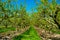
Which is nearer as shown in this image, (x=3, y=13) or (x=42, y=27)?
(x=42, y=27)

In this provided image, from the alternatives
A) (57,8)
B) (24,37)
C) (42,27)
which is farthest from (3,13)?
(24,37)

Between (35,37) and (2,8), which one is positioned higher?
(2,8)

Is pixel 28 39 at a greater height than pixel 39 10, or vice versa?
pixel 39 10

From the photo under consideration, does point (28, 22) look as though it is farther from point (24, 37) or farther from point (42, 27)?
point (24, 37)

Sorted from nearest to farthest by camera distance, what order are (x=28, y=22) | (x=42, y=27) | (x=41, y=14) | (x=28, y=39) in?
(x=28, y=39) < (x=42, y=27) < (x=41, y=14) < (x=28, y=22)

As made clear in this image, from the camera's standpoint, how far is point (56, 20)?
24.2 meters

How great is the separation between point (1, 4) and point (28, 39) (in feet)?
42.6

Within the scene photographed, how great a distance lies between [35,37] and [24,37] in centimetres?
72

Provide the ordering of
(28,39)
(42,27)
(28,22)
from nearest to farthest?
(28,39), (42,27), (28,22)

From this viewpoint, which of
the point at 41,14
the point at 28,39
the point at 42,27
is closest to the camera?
the point at 28,39

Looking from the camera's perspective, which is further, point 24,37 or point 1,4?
point 1,4

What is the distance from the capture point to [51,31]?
22641 mm

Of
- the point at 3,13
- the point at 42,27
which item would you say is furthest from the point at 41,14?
the point at 3,13

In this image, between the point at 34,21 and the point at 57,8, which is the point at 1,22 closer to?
the point at 34,21
